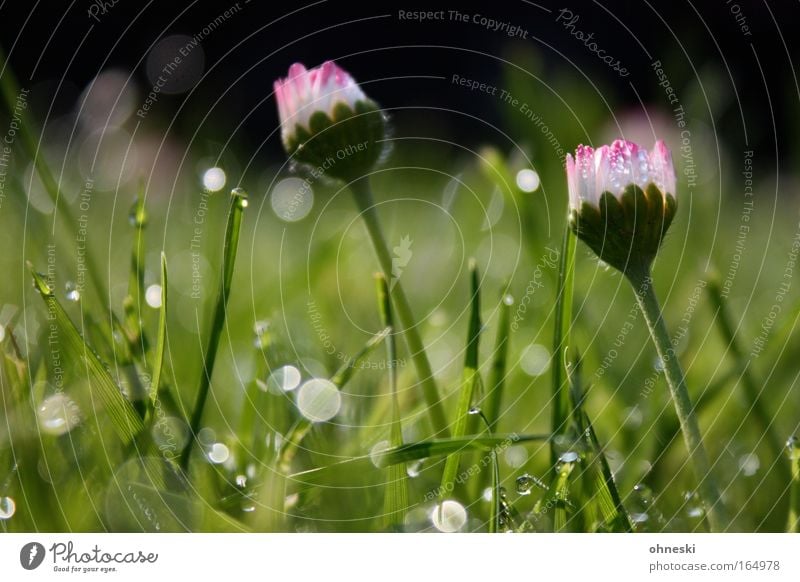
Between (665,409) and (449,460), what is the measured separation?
0.17m

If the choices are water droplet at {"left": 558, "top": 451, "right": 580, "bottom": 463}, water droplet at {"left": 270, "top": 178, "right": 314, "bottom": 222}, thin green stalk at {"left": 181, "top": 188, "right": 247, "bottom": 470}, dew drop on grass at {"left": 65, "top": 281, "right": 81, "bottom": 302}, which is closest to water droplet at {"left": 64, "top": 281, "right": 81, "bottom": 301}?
dew drop on grass at {"left": 65, "top": 281, "right": 81, "bottom": 302}

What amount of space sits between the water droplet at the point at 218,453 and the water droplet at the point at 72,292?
0.13 metres

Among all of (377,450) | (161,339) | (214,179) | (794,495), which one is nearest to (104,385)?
(161,339)

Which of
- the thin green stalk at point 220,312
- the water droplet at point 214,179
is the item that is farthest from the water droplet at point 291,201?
the thin green stalk at point 220,312

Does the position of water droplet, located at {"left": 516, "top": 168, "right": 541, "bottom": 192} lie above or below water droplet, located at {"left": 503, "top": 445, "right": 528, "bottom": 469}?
above

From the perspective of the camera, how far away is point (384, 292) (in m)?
0.49

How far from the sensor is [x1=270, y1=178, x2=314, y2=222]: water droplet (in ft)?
3.41

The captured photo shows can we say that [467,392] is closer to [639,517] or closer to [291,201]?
[639,517]

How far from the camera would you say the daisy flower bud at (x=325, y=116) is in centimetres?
50

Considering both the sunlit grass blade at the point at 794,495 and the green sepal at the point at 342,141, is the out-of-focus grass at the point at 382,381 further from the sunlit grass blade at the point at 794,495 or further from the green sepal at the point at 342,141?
the green sepal at the point at 342,141

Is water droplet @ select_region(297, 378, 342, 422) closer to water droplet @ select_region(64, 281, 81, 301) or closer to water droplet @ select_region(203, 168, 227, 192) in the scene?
water droplet @ select_region(64, 281, 81, 301)
